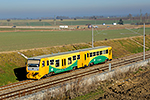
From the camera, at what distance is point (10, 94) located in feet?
73.8

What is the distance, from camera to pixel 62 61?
28.9 m

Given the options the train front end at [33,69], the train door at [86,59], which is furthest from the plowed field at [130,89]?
the train front end at [33,69]

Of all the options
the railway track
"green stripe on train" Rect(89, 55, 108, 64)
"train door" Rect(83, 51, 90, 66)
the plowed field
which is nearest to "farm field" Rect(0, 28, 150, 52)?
"green stripe on train" Rect(89, 55, 108, 64)

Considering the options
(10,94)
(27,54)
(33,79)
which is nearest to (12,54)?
(27,54)

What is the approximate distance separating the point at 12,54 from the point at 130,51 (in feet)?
100

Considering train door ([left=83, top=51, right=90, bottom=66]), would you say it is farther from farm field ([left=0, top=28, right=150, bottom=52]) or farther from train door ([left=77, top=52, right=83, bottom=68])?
farm field ([left=0, top=28, right=150, bottom=52])

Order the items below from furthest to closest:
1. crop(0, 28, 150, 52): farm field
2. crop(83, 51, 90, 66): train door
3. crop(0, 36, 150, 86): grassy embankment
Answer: crop(0, 28, 150, 52): farm field, crop(83, 51, 90, 66): train door, crop(0, 36, 150, 86): grassy embankment

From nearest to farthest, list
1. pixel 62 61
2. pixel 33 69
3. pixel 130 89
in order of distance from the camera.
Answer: pixel 130 89, pixel 33 69, pixel 62 61

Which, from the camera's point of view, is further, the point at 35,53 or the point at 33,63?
the point at 35,53

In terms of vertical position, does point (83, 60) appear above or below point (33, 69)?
below

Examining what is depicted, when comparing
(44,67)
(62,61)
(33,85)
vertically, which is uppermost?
(62,61)

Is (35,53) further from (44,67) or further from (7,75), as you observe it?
(44,67)

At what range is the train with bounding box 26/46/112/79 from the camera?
85.1ft

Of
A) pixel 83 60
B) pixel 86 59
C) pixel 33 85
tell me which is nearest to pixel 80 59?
pixel 83 60
